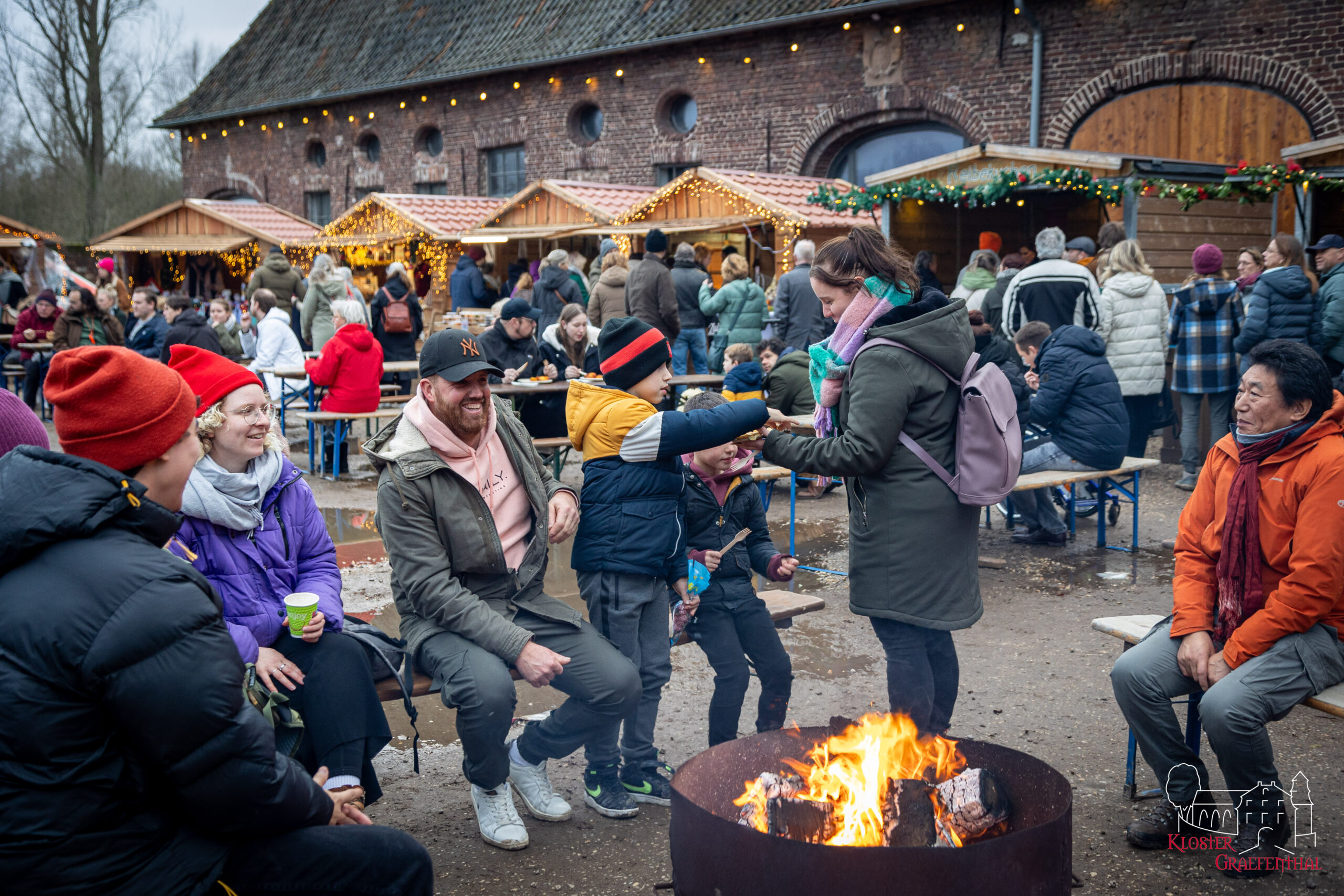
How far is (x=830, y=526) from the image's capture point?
8125 mm

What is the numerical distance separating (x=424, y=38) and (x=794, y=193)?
14232 millimetres

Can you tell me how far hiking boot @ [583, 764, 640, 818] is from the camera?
382 cm

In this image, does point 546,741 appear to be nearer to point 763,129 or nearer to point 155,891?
point 155,891

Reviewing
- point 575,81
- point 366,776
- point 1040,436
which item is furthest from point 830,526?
point 575,81

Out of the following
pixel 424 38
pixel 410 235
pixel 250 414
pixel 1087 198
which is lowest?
pixel 250 414

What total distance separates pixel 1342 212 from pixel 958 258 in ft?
16.3

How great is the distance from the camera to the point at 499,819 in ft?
12.0

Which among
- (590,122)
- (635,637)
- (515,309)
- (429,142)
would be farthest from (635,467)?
(429,142)

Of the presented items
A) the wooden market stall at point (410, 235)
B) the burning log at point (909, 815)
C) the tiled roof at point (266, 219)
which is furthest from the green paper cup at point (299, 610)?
the tiled roof at point (266, 219)

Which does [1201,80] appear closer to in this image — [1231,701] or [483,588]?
[1231,701]

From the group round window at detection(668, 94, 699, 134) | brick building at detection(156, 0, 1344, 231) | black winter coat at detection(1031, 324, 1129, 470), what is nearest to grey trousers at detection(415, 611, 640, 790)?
black winter coat at detection(1031, 324, 1129, 470)

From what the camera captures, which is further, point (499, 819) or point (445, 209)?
point (445, 209)

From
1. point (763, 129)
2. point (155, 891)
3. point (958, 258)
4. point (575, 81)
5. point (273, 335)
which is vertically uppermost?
point (575, 81)

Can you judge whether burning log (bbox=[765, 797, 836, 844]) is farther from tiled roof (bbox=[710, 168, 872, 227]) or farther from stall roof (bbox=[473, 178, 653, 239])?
stall roof (bbox=[473, 178, 653, 239])
